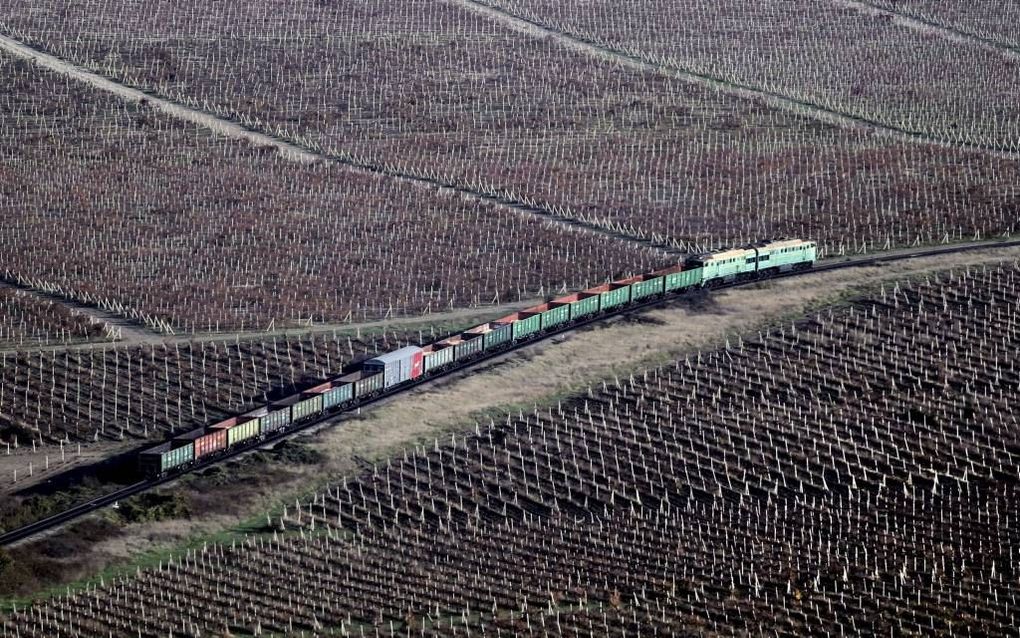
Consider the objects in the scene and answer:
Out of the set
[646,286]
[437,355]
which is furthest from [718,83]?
[437,355]

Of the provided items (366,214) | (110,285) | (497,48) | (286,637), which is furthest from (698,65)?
(286,637)

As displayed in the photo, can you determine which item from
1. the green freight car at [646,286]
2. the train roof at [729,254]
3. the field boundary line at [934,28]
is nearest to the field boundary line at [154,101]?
the train roof at [729,254]

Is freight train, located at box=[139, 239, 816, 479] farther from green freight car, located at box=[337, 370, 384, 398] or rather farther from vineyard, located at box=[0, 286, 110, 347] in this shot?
vineyard, located at box=[0, 286, 110, 347]

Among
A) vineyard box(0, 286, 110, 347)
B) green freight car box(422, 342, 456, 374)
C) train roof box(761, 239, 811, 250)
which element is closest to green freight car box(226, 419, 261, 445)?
green freight car box(422, 342, 456, 374)

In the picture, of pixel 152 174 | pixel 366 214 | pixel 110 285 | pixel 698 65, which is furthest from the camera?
pixel 698 65

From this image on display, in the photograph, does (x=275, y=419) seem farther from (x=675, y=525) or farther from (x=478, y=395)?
(x=675, y=525)

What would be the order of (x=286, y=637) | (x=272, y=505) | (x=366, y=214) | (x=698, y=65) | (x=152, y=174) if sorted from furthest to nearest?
1. (x=698, y=65)
2. (x=152, y=174)
3. (x=366, y=214)
4. (x=272, y=505)
5. (x=286, y=637)

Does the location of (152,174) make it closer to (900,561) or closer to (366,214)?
(366,214)
